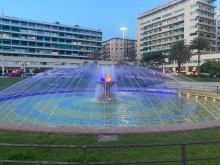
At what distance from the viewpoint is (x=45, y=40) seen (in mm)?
141125

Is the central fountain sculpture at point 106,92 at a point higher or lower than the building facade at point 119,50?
lower

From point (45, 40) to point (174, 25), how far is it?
52523mm

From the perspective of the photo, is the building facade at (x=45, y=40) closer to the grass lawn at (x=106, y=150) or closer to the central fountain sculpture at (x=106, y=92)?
the central fountain sculpture at (x=106, y=92)

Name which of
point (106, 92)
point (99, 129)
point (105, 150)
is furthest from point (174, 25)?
point (105, 150)

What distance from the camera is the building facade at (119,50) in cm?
18100

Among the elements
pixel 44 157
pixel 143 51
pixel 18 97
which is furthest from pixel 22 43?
pixel 44 157

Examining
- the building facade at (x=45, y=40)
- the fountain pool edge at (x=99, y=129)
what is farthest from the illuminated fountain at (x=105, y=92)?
the building facade at (x=45, y=40)

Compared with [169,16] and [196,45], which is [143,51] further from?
[196,45]

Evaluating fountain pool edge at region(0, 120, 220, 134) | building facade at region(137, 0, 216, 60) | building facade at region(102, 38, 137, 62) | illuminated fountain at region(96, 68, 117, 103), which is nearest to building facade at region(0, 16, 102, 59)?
building facade at region(102, 38, 137, 62)

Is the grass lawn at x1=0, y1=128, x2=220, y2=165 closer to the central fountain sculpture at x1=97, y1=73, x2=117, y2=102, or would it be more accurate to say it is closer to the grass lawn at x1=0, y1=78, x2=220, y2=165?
the grass lawn at x1=0, y1=78, x2=220, y2=165

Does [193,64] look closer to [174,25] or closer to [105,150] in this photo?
[174,25]

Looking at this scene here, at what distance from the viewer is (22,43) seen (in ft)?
439

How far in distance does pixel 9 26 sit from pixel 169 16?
63273 millimetres

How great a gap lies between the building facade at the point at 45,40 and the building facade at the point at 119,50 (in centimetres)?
2093
